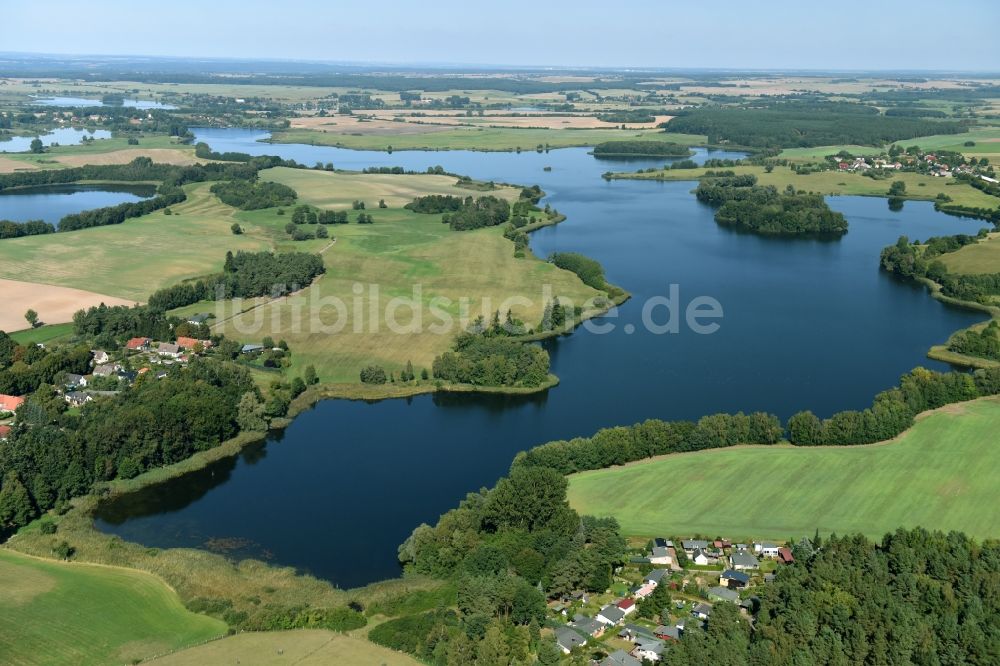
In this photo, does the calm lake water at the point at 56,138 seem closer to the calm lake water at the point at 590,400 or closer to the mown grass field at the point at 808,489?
the calm lake water at the point at 590,400

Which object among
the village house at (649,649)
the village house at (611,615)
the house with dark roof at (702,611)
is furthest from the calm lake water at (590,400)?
the house with dark roof at (702,611)

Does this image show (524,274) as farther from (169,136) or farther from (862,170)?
(169,136)

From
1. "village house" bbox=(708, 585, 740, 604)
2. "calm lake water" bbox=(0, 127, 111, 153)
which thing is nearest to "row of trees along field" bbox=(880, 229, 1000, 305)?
"village house" bbox=(708, 585, 740, 604)

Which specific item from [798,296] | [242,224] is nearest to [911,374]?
[798,296]

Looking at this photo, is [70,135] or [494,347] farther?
[70,135]

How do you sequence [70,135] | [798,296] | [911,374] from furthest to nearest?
[70,135] < [798,296] < [911,374]

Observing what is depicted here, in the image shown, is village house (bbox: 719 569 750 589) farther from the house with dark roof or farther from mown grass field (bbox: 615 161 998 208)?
mown grass field (bbox: 615 161 998 208)
